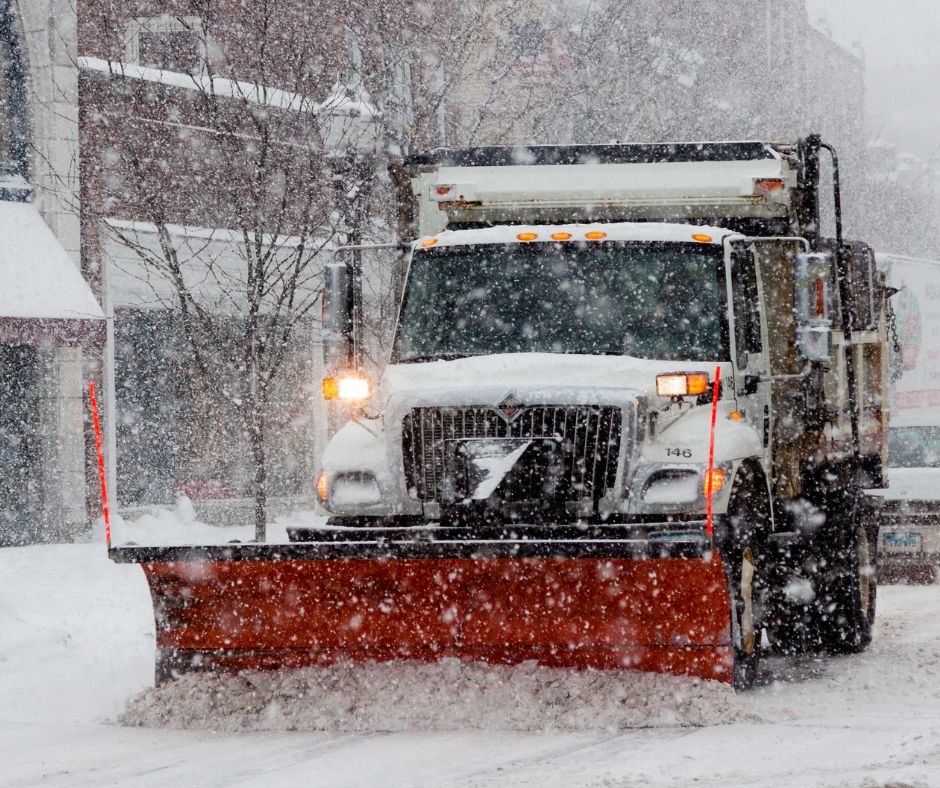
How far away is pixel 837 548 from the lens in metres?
11.1

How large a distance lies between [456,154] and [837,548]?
3.59 m

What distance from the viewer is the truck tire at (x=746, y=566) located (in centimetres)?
856

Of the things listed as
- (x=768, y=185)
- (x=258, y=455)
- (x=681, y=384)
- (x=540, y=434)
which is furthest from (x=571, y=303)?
(x=258, y=455)

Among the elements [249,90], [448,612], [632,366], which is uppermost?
[249,90]

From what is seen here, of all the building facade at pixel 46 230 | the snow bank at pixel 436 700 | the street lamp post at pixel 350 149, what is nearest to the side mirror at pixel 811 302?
the snow bank at pixel 436 700

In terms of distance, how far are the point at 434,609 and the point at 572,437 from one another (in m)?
1.09

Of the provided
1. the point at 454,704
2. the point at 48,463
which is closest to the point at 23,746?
the point at 454,704

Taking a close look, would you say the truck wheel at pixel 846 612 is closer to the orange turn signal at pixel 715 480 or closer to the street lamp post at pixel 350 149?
the orange turn signal at pixel 715 480

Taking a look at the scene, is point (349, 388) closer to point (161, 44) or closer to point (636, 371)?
point (636, 371)

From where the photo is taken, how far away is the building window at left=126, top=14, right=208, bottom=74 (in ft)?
67.5

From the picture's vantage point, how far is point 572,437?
329 inches

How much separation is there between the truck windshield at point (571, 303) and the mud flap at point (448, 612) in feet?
5.11

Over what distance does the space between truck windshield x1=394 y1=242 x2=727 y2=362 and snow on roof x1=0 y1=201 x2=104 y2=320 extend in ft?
29.0

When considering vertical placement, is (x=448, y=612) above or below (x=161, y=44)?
below
